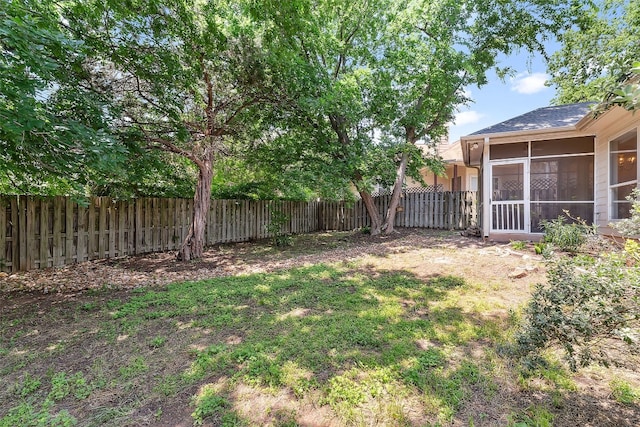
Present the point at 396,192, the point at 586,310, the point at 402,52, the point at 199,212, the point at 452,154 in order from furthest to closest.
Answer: the point at 452,154
the point at 396,192
the point at 402,52
the point at 199,212
the point at 586,310

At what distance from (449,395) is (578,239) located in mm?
5618

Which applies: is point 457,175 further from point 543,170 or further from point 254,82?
point 254,82

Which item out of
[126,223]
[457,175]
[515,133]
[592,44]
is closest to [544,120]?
[515,133]

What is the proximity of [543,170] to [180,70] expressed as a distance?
31.1 feet

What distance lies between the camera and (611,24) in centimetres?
1251

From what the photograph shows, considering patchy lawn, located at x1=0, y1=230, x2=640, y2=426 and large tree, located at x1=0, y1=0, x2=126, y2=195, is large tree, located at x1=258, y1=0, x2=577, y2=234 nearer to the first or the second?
large tree, located at x1=0, y1=0, x2=126, y2=195

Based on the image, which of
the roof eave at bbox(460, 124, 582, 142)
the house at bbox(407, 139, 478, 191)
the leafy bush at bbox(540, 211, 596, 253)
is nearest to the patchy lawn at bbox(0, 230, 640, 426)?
the leafy bush at bbox(540, 211, 596, 253)

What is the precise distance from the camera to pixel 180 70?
19.7 feet

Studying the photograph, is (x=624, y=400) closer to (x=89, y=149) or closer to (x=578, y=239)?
(x=578, y=239)

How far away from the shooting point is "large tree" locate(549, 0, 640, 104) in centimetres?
1049

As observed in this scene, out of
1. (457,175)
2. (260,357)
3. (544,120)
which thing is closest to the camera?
(260,357)

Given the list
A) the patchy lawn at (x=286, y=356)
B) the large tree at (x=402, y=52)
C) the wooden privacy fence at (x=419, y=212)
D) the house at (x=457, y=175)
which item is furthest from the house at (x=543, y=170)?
the house at (x=457, y=175)

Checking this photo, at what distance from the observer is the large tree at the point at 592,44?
10492 millimetres

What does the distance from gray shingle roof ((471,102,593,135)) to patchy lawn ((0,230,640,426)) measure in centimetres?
468
